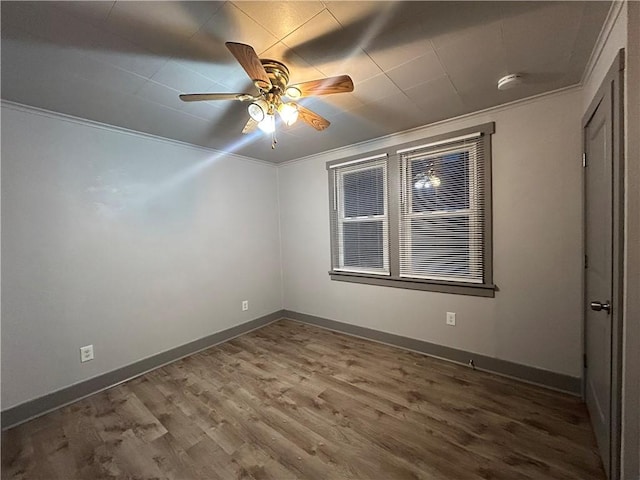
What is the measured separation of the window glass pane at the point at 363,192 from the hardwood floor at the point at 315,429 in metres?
1.76

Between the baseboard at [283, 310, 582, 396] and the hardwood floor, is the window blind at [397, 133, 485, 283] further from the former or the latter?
the hardwood floor

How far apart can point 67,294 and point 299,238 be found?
2.56 m

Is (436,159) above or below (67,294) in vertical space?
above

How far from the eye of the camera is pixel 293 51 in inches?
59.9

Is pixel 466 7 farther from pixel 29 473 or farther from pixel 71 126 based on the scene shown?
pixel 29 473

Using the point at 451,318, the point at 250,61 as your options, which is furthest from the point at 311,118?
the point at 451,318

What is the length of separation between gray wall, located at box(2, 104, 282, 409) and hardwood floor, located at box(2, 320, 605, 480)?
46 cm

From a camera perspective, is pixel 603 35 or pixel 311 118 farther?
pixel 311 118

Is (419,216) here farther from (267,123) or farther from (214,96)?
(214,96)

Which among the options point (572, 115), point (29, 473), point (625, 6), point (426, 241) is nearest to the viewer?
point (625, 6)

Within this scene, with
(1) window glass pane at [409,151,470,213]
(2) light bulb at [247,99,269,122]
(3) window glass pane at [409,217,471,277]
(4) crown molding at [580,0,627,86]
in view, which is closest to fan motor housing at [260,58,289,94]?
(2) light bulb at [247,99,269,122]

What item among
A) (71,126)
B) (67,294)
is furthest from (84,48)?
(67,294)

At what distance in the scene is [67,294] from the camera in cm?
224

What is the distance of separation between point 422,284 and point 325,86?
7.19ft
